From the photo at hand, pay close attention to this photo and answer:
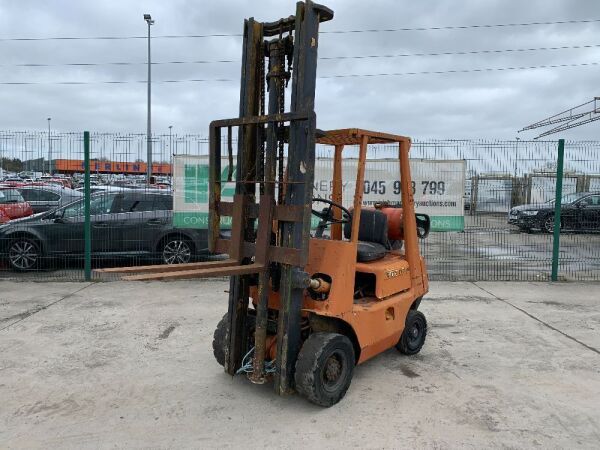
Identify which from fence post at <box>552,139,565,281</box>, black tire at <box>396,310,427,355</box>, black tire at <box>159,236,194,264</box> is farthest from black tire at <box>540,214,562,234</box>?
black tire at <box>159,236,194,264</box>

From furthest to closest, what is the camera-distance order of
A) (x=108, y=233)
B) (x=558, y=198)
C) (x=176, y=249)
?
1. (x=176, y=249)
2. (x=108, y=233)
3. (x=558, y=198)

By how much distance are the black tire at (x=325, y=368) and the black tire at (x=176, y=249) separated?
5.90 m

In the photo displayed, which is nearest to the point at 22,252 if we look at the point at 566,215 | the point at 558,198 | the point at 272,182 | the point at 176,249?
the point at 176,249

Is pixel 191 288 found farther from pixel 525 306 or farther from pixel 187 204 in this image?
pixel 525 306

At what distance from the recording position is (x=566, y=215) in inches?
400

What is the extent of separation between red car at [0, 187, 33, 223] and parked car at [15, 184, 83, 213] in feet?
0.31

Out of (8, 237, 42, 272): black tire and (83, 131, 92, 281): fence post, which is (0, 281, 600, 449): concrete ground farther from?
(8, 237, 42, 272): black tire

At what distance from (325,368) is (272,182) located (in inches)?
58.2

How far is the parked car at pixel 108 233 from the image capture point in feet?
29.9

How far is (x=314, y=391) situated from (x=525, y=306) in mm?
4700

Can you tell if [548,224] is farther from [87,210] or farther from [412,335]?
[87,210]

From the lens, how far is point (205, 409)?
3836mm

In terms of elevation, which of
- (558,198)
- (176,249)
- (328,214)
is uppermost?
(558,198)

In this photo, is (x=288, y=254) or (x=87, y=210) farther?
(x=87, y=210)
